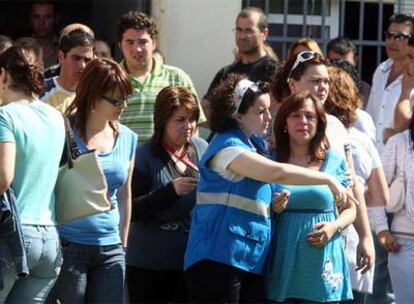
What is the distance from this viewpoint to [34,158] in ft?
19.1

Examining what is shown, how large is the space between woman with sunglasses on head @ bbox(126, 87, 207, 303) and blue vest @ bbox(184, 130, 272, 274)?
547 mm

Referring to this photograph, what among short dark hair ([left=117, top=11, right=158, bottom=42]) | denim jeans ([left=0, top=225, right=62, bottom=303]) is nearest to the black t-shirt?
short dark hair ([left=117, top=11, right=158, bottom=42])

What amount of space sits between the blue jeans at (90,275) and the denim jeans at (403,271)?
1809mm

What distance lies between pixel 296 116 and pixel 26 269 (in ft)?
5.61

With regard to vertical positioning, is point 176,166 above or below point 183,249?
above

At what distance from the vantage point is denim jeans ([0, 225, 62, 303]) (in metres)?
5.75

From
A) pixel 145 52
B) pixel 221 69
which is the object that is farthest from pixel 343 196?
pixel 221 69

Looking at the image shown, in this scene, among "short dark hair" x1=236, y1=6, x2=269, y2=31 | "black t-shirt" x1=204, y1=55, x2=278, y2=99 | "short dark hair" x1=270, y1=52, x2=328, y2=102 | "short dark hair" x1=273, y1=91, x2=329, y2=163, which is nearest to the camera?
"short dark hair" x1=273, y1=91, x2=329, y2=163

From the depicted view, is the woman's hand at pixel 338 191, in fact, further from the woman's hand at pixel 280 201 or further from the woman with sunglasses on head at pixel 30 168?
the woman with sunglasses on head at pixel 30 168

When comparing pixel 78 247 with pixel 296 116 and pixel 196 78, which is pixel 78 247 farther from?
pixel 196 78

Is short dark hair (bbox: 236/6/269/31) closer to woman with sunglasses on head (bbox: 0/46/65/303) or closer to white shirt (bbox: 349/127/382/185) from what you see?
white shirt (bbox: 349/127/382/185)

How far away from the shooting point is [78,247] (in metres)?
6.14

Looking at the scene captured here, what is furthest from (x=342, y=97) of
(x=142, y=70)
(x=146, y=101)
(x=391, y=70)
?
(x=391, y=70)

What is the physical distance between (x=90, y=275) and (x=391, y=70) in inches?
156
